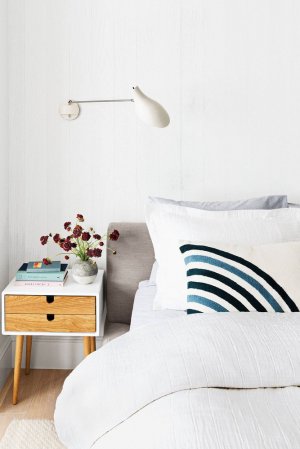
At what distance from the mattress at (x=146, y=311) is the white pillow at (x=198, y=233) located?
4cm

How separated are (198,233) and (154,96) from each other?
0.94 metres

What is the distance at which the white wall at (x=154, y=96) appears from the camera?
2.66 m

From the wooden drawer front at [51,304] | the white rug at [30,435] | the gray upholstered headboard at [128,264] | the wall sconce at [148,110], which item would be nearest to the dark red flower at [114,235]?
the gray upholstered headboard at [128,264]

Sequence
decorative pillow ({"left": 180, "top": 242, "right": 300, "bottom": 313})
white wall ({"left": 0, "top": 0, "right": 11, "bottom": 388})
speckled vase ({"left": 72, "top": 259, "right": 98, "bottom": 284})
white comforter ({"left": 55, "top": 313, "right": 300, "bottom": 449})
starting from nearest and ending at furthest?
white comforter ({"left": 55, "top": 313, "right": 300, "bottom": 449}), decorative pillow ({"left": 180, "top": 242, "right": 300, "bottom": 313}), speckled vase ({"left": 72, "top": 259, "right": 98, "bottom": 284}), white wall ({"left": 0, "top": 0, "right": 11, "bottom": 388})

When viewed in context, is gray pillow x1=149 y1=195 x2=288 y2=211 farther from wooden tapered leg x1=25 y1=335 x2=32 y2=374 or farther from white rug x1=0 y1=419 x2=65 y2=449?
white rug x1=0 y1=419 x2=65 y2=449

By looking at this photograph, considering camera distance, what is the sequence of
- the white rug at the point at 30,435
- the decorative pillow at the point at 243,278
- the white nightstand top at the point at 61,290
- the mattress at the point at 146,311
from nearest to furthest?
the decorative pillow at the point at 243,278
the mattress at the point at 146,311
the white rug at the point at 30,435
the white nightstand top at the point at 61,290

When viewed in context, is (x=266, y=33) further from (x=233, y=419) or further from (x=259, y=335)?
(x=233, y=419)

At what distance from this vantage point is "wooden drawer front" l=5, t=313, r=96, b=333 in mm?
2350

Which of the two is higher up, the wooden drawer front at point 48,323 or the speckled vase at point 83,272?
the speckled vase at point 83,272

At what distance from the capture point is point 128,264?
2660 mm

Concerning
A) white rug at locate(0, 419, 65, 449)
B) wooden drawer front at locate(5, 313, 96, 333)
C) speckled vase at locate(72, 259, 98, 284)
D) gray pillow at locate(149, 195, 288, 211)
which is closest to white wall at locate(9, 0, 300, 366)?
gray pillow at locate(149, 195, 288, 211)

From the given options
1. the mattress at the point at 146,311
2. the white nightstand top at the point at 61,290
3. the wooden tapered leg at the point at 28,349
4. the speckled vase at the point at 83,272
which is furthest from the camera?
the wooden tapered leg at the point at 28,349

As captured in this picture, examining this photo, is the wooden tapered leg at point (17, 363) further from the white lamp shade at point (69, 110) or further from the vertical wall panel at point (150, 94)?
the white lamp shade at point (69, 110)

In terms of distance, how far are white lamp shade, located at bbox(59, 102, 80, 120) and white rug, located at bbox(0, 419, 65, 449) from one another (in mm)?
1517
